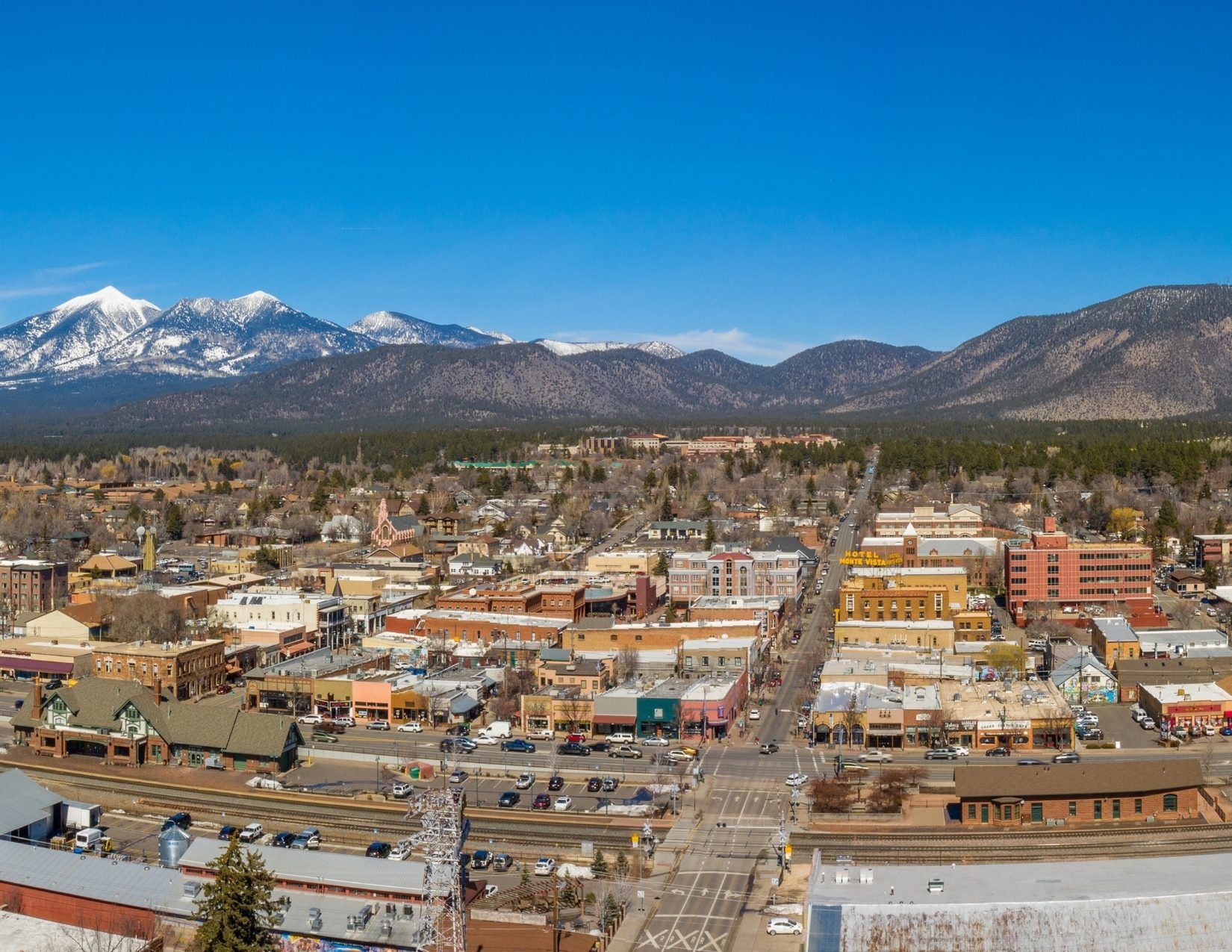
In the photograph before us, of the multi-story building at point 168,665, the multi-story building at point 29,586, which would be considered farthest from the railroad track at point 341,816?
the multi-story building at point 29,586

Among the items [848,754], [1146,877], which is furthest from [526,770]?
[1146,877]

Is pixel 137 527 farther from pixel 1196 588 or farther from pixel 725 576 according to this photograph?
pixel 1196 588

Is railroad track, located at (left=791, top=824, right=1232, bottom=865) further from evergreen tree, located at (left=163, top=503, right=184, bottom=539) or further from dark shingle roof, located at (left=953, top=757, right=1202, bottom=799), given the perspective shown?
Result: evergreen tree, located at (left=163, top=503, right=184, bottom=539)

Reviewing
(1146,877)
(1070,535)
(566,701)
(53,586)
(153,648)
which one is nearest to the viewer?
(1146,877)

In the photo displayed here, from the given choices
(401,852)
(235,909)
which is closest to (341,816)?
(401,852)

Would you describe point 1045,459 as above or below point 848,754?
above

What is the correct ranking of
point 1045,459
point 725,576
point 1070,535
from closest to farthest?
point 725,576 < point 1070,535 < point 1045,459

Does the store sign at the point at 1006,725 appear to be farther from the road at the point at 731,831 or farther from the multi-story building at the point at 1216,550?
the multi-story building at the point at 1216,550
